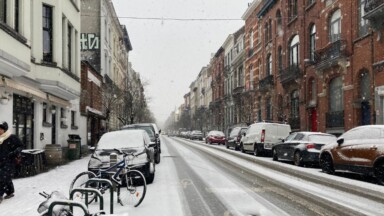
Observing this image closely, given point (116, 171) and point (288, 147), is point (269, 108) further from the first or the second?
point (116, 171)

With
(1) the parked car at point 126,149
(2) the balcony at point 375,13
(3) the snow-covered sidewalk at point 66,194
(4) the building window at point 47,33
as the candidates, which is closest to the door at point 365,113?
(2) the balcony at point 375,13

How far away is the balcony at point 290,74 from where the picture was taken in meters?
33.2

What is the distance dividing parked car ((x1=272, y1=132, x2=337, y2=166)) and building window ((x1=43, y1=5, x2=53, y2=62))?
10942 mm

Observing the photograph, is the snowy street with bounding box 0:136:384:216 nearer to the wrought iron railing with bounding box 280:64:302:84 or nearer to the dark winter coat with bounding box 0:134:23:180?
the dark winter coat with bounding box 0:134:23:180

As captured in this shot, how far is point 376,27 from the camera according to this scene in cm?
2128

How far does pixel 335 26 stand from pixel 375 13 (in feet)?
24.4

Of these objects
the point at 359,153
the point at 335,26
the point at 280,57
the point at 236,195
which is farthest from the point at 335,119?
the point at 236,195

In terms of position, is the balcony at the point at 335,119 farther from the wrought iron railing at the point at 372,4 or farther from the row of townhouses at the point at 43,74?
the row of townhouses at the point at 43,74

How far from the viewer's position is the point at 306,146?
17609mm

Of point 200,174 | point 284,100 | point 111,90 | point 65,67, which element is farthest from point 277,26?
point 200,174

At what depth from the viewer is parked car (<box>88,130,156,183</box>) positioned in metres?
11.3

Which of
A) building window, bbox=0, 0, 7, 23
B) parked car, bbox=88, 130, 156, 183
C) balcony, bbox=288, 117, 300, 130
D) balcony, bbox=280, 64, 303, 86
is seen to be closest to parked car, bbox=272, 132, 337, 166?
parked car, bbox=88, 130, 156, 183

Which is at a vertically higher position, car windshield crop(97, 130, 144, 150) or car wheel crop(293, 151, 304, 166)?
car windshield crop(97, 130, 144, 150)

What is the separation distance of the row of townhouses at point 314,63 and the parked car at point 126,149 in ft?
43.0
